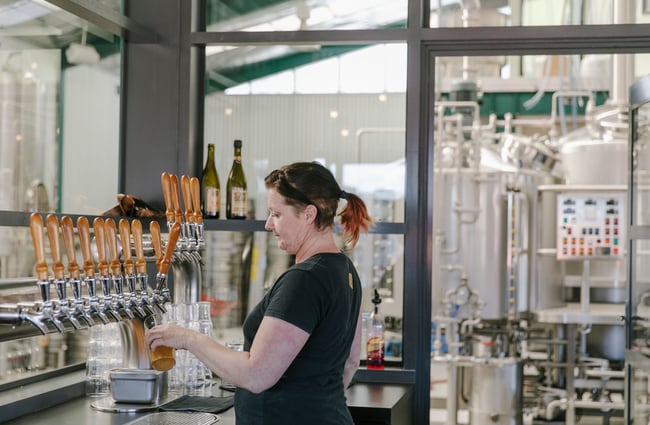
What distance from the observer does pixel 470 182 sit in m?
6.38

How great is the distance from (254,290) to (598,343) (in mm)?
4202

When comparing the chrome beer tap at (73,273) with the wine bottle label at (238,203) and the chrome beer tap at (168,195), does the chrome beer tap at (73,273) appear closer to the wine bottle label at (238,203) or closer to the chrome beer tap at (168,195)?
the chrome beer tap at (168,195)

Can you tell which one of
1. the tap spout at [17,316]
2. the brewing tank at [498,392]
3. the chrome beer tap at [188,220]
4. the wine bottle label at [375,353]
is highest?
the chrome beer tap at [188,220]

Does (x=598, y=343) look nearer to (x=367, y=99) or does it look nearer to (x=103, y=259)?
(x=367, y=99)

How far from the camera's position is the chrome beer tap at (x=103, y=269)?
6.45 feet

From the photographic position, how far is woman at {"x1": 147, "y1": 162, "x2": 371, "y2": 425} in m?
1.85

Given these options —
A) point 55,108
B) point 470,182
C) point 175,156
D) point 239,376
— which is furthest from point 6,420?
point 470,182

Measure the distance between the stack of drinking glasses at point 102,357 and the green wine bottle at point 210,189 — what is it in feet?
2.55

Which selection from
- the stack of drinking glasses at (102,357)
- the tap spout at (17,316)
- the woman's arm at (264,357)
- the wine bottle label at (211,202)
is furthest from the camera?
the wine bottle label at (211,202)

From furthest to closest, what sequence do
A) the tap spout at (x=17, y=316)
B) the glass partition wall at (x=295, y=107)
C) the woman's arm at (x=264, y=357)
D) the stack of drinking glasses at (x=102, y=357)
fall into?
the glass partition wall at (x=295, y=107)
the stack of drinking glasses at (x=102, y=357)
the woman's arm at (x=264, y=357)
the tap spout at (x=17, y=316)

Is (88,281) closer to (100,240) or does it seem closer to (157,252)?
(100,240)

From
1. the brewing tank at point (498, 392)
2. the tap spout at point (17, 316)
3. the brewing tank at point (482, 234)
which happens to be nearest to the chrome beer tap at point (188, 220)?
the tap spout at point (17, 316)

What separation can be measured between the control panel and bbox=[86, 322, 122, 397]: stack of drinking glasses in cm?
444

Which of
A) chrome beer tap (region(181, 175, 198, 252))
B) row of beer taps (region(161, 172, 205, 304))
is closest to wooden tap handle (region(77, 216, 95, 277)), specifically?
row of beer taps (region(161, 172, 205, 304))
